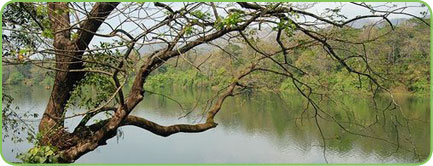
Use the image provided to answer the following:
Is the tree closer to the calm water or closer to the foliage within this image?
the foliage

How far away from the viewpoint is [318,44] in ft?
8.64

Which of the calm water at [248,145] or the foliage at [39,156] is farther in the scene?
the calm water at [248,145]

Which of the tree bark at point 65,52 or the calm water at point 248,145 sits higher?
the tree bark at point 65,52

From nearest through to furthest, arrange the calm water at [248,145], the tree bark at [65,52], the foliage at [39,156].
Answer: the foliage at [39,156] → the tree bark at [65,52] → the calm water at [248,145]

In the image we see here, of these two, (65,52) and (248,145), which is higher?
(65,52)

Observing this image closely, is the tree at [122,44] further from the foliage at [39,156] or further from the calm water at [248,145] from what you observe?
the calm water at [248,145]

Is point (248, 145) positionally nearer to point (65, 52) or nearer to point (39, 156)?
point (65, 52)

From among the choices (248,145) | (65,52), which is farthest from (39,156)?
(248,145)

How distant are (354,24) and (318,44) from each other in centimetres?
22

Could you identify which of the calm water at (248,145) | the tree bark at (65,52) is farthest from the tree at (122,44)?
the calm water at (248,145)

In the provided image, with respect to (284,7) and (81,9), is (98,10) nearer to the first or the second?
(81,9)

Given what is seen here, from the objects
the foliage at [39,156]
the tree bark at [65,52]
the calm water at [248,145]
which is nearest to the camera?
the foliage at [39,156]

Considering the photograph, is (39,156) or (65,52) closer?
(39,156)

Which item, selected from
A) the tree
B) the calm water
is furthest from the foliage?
the calm water
